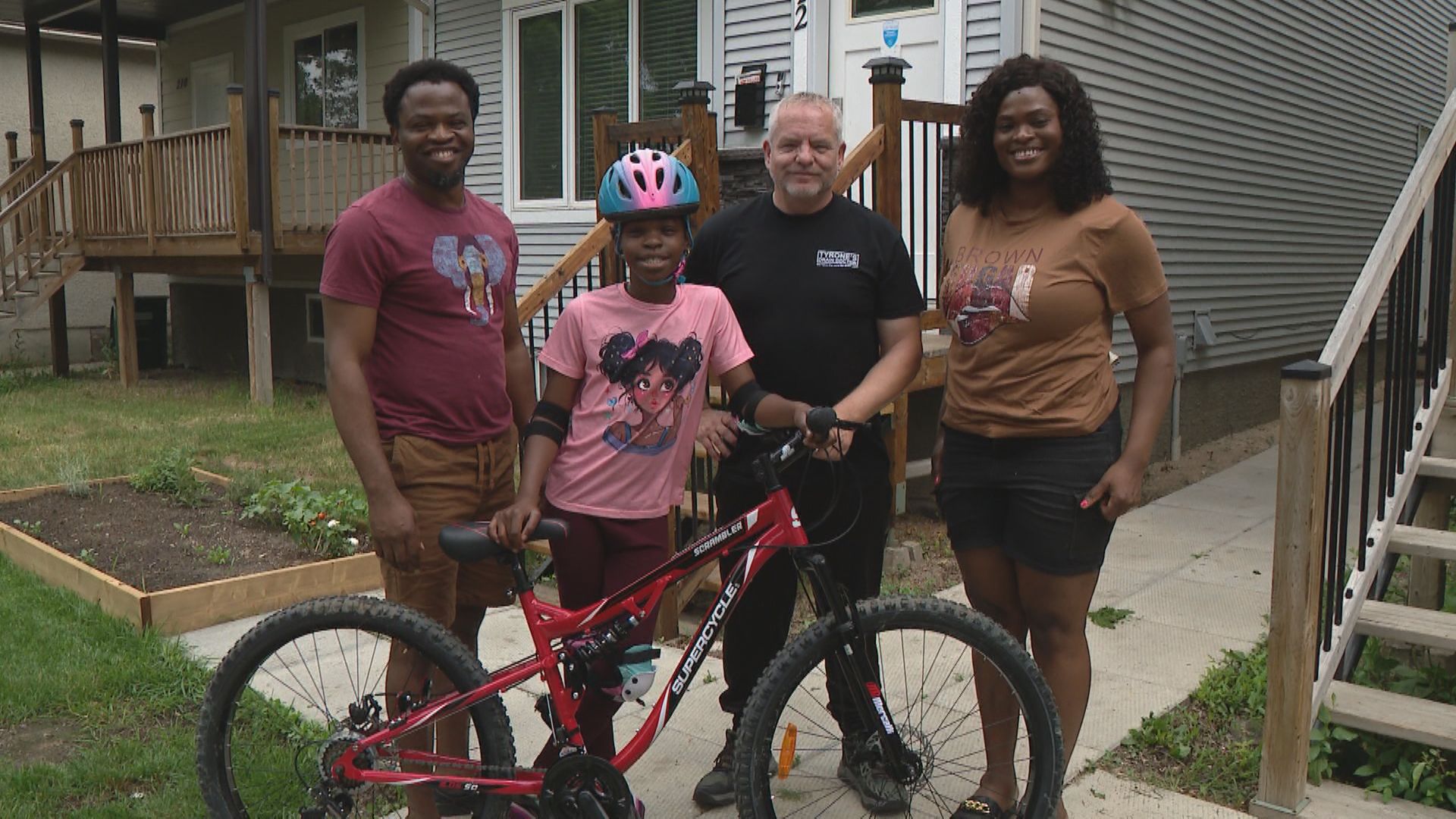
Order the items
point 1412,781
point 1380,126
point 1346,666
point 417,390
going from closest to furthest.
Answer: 1. point 417,390
2. point 1412,781
3. point 1346,666
4. point 1380,126

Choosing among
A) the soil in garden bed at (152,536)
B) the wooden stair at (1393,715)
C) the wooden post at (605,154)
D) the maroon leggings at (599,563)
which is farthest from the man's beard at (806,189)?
the soil in garden bed at (152,536)

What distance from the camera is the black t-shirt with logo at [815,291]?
295 centimetres

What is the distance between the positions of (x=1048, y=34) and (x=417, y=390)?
5480mm

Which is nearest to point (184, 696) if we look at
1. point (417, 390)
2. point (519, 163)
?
point (417, 390)

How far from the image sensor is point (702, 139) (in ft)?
18.0

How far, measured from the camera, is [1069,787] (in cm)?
336

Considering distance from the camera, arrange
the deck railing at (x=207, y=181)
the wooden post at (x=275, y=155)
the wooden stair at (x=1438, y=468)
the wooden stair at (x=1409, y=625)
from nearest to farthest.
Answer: the wooden stair at (x=1409, y=625), the wooden stair at (x=1438, y=468), the wooden post at (x=275, y=155), the deck railing at (x=207, y=181)

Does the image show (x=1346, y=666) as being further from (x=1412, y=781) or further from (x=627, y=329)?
(x=627, y=329)

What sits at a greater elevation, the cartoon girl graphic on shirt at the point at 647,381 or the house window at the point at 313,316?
the cartoon girl graphic on shirt at the point at 647,381

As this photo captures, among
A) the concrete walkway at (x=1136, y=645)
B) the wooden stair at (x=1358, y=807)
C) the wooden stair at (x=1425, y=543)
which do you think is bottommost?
the concrete walkway at (x=1136, y=645)

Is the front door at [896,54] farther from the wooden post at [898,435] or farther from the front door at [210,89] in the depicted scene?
the front door at [210,89]

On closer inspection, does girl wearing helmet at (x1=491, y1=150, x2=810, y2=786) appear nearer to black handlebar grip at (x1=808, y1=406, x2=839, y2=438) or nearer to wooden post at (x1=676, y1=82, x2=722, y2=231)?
black handlebar grip at (x1=808, y1=406, x2=839, y2=438)

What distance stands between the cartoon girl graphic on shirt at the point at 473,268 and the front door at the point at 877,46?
4895 mm

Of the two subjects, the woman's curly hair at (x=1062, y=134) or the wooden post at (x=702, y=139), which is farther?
the wooden post at (x=702, y=139)
